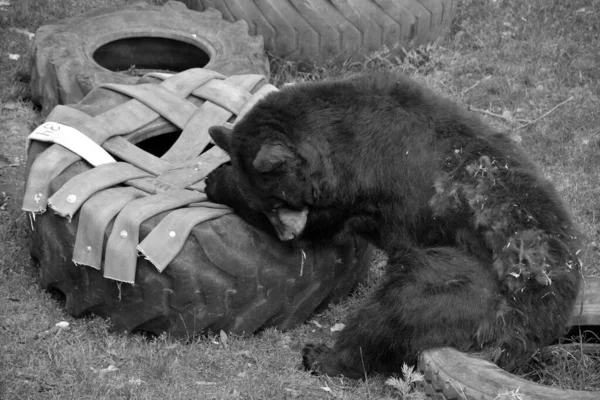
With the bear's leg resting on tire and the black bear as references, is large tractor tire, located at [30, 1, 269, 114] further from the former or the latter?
the bear's leg resting on tire

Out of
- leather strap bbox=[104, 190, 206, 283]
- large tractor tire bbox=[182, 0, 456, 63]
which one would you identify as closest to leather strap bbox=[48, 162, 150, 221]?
Answer: leather strap bbox=[104, 190, 206, 283]

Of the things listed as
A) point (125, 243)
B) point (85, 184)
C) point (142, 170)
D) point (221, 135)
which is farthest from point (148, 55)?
point (125, 243)

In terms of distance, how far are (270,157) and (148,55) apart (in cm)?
315

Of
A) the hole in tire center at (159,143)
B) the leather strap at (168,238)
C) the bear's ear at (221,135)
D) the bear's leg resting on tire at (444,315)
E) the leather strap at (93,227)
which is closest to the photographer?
the bear's leg resting on tire at (444,315)

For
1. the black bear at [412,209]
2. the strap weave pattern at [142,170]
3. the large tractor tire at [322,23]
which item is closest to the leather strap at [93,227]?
the strap weave pattern at [142,170]

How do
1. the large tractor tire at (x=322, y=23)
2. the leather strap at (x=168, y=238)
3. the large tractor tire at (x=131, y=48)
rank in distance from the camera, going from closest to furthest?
the leather strap at (x=168, y=238) < the large tractor tire at (x=131, y=48) < the large tractor tire at (x=322, y=23)

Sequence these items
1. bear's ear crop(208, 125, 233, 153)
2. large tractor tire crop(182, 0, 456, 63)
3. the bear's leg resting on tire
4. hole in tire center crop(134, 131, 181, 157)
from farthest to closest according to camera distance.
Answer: large tractor tire crop(182, 0, 456, 63) < hole in tire center crop(134, 131, 181, 157) < bear's ear crop(208, 125, 233, 153) < the bear's leg resting on tire

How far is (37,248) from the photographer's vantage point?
5273 millimetres

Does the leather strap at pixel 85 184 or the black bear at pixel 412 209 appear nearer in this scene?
the black bear at pixel 412 209

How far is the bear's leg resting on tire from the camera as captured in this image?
4426mm

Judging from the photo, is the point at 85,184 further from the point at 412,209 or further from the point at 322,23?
the point at 322,23

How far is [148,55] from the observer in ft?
24.6

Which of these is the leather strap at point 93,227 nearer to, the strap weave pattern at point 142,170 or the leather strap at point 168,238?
the strap weave pattern at point 142,170

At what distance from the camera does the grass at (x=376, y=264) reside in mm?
4750
